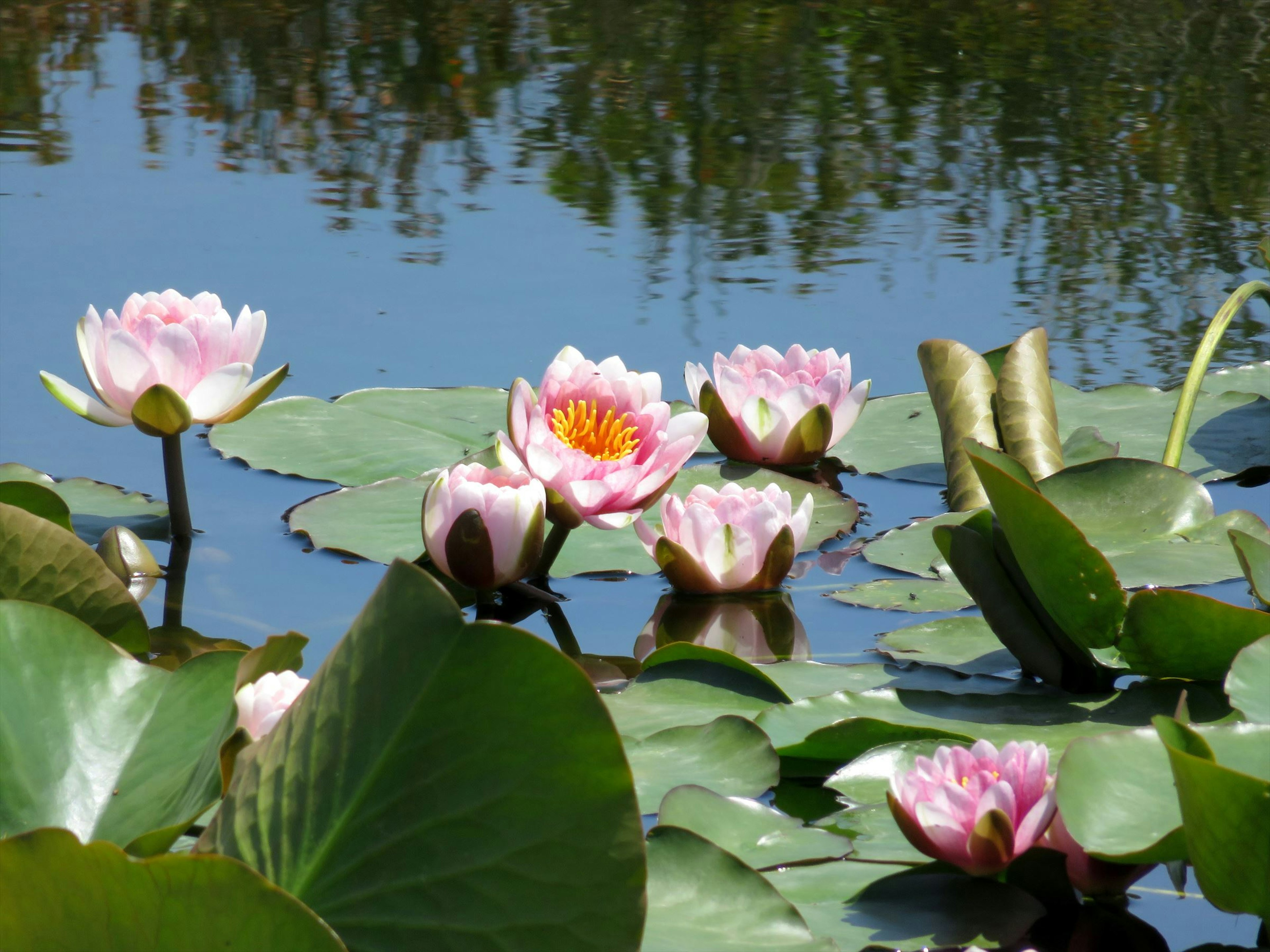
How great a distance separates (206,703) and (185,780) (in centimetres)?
7

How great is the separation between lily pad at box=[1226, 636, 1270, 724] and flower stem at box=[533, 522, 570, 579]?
0.73m

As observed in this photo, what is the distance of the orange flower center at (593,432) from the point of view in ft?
4.76

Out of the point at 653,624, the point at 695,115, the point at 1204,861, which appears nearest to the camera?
the point at 1204,861

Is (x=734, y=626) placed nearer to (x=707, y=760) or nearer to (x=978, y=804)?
(x=707, y=760)

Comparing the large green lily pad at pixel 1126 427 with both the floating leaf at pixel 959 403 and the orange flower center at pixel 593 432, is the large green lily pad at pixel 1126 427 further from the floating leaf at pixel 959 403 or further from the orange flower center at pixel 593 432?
the orange flower center at pixel 593 432

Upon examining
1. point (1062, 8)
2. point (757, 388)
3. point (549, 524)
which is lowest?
point (549, 524)

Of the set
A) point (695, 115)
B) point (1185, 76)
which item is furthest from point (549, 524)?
point (1185, 76)

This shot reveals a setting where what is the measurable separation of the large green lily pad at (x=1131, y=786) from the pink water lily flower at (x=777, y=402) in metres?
0.95

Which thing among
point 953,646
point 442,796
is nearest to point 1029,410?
point 953,646

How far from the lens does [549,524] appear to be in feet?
5.49

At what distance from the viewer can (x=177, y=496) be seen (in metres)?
1.51

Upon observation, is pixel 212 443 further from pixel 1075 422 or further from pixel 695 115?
pixel 695 115

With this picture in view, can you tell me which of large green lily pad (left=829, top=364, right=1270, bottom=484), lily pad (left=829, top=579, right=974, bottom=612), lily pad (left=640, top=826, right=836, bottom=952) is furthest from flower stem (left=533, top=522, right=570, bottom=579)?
lily pad (left=640, top=826, right=836, bottom=952)

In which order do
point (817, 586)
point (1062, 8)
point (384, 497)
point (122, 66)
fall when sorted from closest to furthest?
point (817, 586) < point (384, 497) < point (122, 66) < point (1062, 8)
